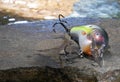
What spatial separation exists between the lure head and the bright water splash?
150 inches

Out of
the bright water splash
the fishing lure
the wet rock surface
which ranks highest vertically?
the fishing lure

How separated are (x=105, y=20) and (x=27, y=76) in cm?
142

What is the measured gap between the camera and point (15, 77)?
2.92 meters

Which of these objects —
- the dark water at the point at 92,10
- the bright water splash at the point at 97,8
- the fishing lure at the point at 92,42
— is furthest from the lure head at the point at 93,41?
the bright water splash at the point at 97,8

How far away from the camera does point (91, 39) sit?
2859 mm

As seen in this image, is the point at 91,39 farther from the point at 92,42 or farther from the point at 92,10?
the point at 92,10

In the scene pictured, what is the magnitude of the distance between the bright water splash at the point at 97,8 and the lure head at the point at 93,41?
3.82 meters

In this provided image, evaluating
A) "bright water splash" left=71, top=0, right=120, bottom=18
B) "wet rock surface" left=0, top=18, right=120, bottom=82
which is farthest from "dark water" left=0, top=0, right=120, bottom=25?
"wet rock surface" left=0, top=18, right=120, bottom=82

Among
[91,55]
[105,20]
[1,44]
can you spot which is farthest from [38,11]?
[91,55]

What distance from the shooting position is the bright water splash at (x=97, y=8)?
7025 mm

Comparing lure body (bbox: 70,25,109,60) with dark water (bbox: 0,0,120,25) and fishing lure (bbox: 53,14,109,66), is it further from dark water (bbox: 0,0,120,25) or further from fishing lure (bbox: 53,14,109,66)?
dark water (bbox: 0,0,120,25)

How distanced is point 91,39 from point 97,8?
187 inches

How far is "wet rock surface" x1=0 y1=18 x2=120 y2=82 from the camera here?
2850mm

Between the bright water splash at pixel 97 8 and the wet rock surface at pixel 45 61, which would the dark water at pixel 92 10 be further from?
the wet rock surface at pixel 45 61
